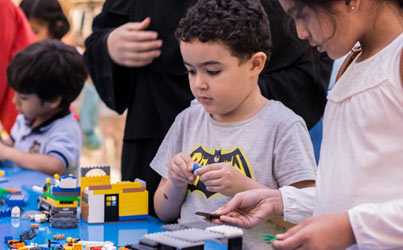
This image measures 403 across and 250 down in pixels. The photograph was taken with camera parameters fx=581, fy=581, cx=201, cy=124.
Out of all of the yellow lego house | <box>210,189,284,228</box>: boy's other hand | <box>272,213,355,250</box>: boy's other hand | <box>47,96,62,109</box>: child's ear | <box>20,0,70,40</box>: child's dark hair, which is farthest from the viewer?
<box>20,0,70,40</box>: child's dark hair

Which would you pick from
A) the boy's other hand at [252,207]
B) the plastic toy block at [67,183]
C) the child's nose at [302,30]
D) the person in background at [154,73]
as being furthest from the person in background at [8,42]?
the child's nose at [302,30]

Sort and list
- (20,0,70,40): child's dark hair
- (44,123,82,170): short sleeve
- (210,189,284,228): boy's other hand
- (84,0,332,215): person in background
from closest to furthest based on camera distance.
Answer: (210,189,284,228): boy's other hand, (84,0,332,215): person in background, (44,123,82,170): short sleeve, (20,0,70,40): child's dark hair

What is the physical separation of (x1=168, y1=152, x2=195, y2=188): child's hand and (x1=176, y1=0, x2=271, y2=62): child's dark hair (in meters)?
0.25

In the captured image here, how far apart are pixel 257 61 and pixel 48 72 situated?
3.83ft

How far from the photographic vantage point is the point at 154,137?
1531 millimetres

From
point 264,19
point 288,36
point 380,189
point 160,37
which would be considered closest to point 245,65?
point 264,19

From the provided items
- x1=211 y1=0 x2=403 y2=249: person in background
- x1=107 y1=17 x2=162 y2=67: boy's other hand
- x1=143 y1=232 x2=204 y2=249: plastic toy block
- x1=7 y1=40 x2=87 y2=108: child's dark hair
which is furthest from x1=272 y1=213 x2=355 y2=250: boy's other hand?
x1=7 y1=40 x2=87 y2=108: child's dark hair

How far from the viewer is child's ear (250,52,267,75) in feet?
4.16

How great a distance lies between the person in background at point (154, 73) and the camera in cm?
144

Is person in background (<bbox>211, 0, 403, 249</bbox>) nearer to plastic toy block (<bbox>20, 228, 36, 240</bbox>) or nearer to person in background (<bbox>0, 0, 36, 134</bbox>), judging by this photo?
plastic toy block (<bbox>20, 228, 36, 240</bbox>)

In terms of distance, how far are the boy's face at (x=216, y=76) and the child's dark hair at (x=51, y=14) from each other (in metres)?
1.98

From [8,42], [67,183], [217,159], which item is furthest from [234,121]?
[8,42]

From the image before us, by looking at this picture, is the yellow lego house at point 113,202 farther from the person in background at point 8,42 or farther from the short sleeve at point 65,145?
the person in background at point 8,42

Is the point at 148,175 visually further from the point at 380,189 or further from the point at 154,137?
the point at 380,189
